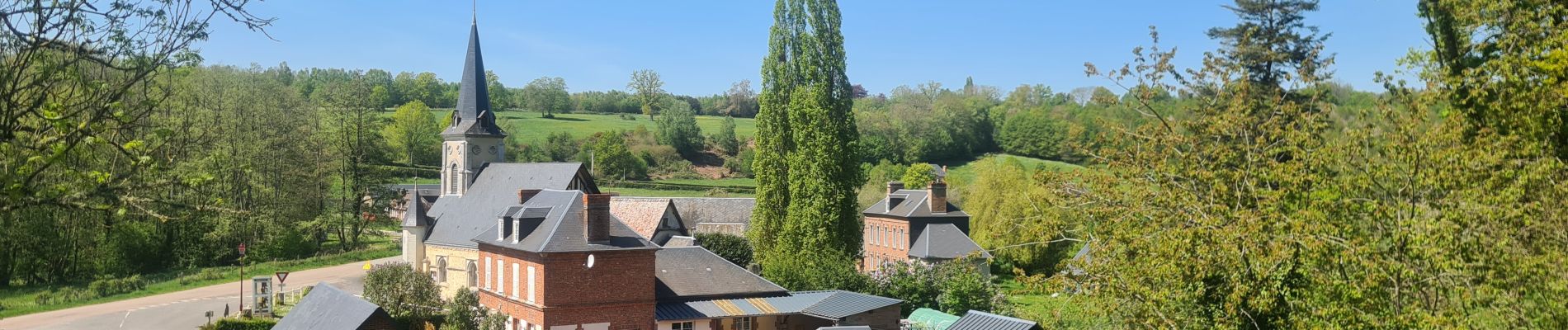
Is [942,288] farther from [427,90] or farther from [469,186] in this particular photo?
[427,90]

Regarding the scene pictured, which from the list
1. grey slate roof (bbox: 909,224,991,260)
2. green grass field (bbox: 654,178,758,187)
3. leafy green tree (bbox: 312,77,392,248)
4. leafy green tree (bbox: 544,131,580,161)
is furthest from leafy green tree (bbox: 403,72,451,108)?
grey slate roof (bbox: 909,224,991,260)

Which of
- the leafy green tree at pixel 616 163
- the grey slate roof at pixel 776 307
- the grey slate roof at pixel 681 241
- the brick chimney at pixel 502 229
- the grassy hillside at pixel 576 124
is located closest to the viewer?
the grey slate roof at pixel 776 307

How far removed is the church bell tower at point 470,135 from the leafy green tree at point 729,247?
962 centimetres

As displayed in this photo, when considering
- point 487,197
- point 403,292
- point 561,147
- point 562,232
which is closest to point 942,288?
point 562,232

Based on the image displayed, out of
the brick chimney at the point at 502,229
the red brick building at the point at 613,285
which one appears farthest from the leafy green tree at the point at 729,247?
the brick chimney at the point at 502,229

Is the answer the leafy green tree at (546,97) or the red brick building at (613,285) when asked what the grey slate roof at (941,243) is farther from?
the leafy green tree at (546,97)

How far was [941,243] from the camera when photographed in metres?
50.1

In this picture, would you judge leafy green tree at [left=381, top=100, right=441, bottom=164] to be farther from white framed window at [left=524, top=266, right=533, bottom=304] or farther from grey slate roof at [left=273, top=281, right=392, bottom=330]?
grey slate roof at [left=273, top=281, right=392, bottom=330]

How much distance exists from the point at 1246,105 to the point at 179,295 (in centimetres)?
3677

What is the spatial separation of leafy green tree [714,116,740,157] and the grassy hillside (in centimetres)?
342

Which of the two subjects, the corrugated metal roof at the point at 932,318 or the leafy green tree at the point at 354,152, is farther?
the leafy green tree at the point at 354,152

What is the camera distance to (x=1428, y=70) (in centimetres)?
1812

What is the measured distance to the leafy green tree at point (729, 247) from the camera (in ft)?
148

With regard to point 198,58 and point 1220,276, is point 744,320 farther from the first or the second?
point 198,58
